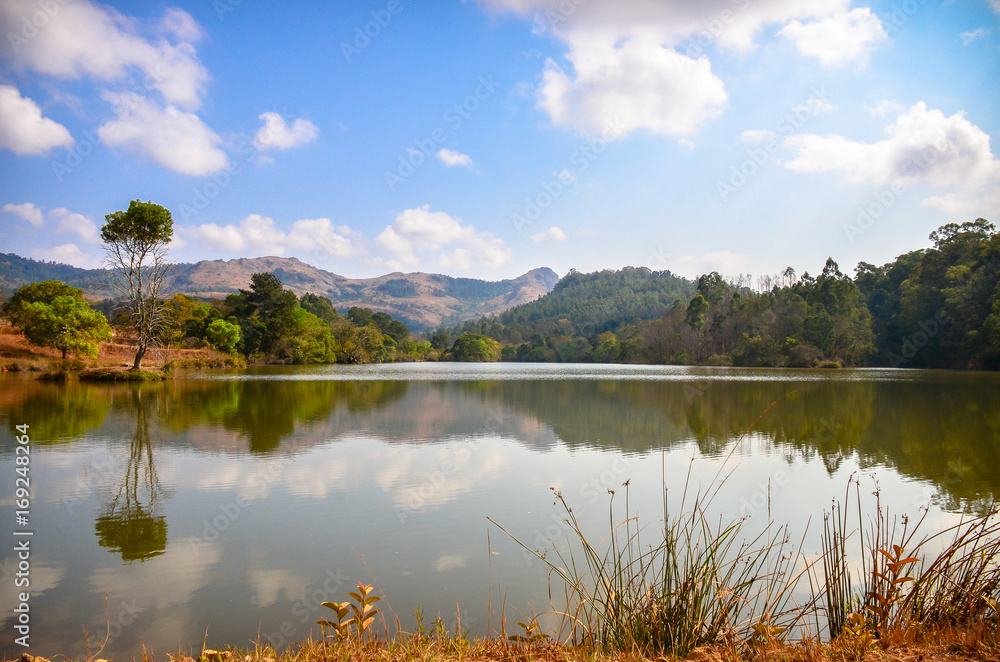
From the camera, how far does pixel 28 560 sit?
194 inches

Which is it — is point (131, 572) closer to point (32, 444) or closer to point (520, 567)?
point (520, 567)

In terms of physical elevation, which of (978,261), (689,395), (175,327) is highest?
(978,261)

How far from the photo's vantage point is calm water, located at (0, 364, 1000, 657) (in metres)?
4.24

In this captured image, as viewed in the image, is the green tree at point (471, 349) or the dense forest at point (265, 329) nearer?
the dense forest at point (265, 329)

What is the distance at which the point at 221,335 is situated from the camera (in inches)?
1871

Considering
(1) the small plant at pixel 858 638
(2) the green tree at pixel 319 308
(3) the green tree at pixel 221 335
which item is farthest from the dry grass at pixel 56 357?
(2) the green tree at pixel 319 308

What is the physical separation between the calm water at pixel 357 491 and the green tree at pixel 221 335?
32.0 m

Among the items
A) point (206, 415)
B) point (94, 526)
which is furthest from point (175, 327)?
point (94, 526)

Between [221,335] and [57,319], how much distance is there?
19.1m

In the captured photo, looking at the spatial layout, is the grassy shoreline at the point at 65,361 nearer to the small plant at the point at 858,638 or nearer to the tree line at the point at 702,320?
the tree line at the point at 702,320

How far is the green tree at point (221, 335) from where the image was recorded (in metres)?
47.3

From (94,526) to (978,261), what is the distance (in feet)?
207

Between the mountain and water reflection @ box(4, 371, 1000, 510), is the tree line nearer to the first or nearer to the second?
water reflection @ box(4, 371, 1000, 510)

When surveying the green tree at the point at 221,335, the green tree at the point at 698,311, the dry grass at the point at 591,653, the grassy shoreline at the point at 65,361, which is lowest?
the dry grass at the point at 591,653
